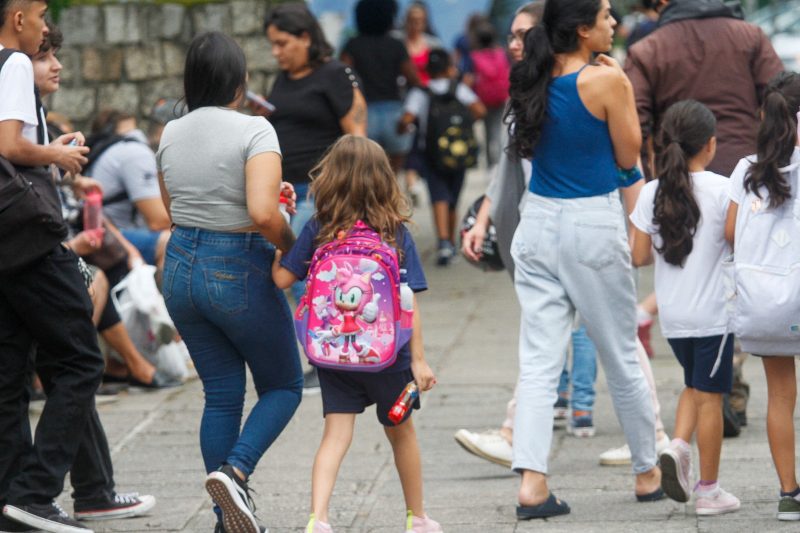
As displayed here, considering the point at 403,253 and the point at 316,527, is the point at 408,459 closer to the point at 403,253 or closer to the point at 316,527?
the point at 316,527

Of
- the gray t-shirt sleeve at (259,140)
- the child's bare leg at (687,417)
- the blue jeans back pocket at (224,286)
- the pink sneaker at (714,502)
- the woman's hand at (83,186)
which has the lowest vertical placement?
the pink sneaker at (714,502)

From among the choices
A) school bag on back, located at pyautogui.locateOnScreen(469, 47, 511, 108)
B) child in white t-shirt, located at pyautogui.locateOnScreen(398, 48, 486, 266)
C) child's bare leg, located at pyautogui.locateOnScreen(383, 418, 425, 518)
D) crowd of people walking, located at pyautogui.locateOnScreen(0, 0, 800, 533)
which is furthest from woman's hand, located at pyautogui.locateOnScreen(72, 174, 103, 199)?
school bag on back, located at pyautogui.locateOnScreen(469, 47, 511, 108)

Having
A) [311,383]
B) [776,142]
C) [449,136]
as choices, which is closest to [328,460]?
[776,142]

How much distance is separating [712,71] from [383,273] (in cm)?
233

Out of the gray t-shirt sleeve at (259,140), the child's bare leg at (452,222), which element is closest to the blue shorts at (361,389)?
the gray t-shirt sleeve at (259,140)

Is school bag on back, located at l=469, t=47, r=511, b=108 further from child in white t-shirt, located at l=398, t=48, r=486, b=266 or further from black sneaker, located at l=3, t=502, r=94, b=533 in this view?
black sneaker, located at l=3, t=502, r=94, b=533

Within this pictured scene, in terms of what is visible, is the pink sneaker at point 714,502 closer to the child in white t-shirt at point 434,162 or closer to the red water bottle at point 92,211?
the red water bottle at point 92,211

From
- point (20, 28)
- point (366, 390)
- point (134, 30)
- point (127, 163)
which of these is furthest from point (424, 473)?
point (134, 30)

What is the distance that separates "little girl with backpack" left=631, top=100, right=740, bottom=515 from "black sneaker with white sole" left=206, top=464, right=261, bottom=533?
1.41m

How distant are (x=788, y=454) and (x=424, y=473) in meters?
1.50

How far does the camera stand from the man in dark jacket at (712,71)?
619 cm

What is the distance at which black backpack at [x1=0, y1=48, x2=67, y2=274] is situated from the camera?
185 inches

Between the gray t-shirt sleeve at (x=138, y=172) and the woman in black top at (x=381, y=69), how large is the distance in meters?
3.63

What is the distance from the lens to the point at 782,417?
495cm
